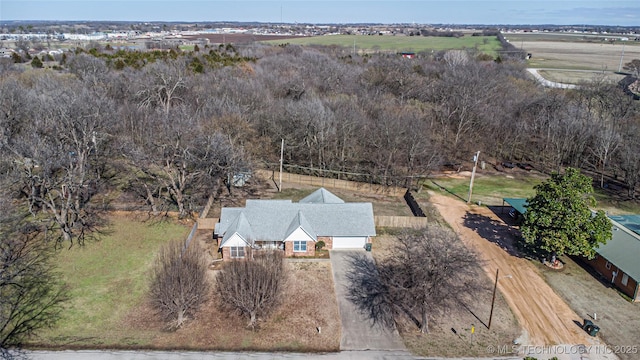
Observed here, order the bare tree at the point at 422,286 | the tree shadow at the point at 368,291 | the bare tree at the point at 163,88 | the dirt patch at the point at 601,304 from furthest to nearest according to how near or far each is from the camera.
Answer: the bare tree at the point at 163,88, the tree shadow at the point at 368,291, the dirt patch at the point at 601,304, the bare tree at the point at 422,286

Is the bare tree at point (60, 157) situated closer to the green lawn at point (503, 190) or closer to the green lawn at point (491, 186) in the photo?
the green lawn at point (503, 190)

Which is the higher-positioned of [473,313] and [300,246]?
[300,246]

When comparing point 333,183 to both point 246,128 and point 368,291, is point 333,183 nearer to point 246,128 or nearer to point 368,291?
point 246,128

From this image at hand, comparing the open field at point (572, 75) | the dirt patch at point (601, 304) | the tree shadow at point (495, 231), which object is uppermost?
the open field at point (572, 75)

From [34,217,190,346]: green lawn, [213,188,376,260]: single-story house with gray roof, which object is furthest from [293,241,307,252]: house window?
[34,217,190,346]: green lawn

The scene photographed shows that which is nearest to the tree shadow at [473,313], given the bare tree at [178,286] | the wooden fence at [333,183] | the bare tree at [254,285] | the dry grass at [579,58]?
the bare tree at [254,285]

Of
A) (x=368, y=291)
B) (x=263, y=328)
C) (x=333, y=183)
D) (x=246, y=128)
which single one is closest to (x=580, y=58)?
(x=333, y=183)
